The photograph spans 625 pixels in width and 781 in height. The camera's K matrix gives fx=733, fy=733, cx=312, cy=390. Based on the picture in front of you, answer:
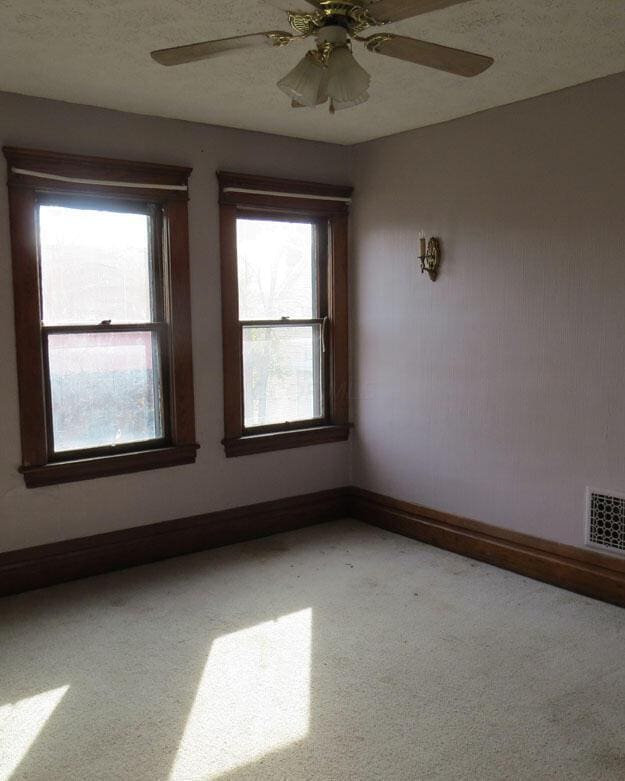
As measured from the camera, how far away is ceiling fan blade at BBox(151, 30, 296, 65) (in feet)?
7.23

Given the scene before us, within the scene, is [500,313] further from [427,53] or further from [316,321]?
[427,53]

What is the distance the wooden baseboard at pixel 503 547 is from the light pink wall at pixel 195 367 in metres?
0.43

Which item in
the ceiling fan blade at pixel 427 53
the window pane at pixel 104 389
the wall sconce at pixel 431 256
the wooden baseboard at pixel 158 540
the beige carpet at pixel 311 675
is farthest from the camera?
the wall sconce at pixel 431 256

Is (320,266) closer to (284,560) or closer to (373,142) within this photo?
(373,142)

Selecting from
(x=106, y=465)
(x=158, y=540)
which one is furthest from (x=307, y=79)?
(x=158, y=540)

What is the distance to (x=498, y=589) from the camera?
3.79 meters

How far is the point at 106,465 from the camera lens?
4.03 meters

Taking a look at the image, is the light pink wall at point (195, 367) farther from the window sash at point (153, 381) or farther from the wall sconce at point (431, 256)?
the wall sconce at point (431, 256)

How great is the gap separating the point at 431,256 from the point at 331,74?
232 cm

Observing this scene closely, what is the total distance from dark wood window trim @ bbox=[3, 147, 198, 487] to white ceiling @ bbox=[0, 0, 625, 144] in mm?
350

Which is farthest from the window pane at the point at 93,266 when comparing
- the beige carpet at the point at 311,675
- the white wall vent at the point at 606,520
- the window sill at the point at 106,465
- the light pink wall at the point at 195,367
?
the white wall vent at the point at 606,520

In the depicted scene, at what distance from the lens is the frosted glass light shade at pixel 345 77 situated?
2.13 m

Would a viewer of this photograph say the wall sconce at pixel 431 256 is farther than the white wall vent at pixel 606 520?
Yes

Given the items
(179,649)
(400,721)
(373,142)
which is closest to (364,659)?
(400,721)
